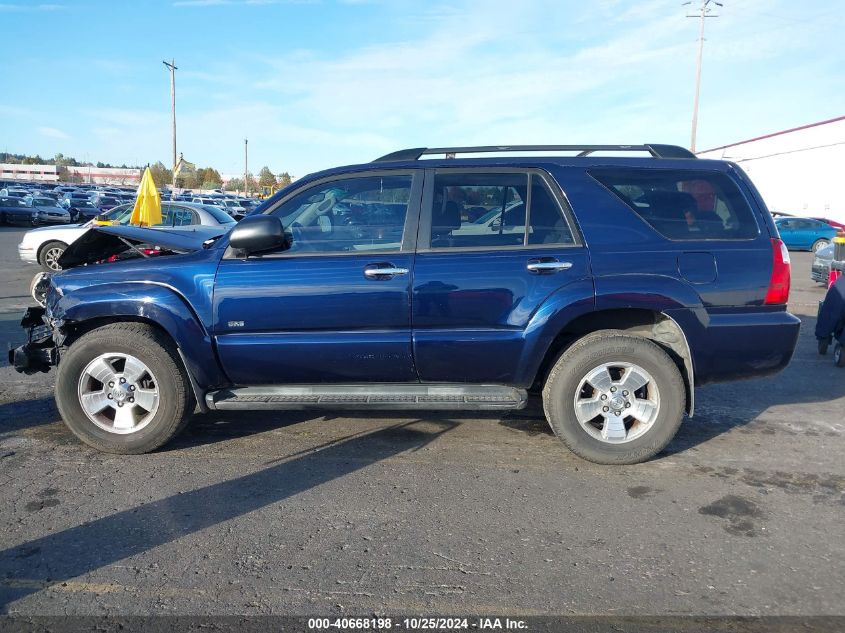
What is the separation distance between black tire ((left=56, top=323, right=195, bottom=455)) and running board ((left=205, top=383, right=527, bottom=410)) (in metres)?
0.24

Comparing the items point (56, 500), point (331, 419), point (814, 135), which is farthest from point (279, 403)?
point (814, 135)

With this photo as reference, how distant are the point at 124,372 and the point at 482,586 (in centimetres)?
268

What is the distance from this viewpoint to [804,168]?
→ 3466cm

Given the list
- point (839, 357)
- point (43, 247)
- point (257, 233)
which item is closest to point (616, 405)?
point (257, 233)

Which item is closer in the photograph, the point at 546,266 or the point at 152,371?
the point at 546,266

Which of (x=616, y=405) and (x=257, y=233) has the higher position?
(x=257, y=233)

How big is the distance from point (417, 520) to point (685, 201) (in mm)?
2610

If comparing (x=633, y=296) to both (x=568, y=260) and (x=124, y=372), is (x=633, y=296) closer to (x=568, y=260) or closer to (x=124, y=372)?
(x=568, y=260)

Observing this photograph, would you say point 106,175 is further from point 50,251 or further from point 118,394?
point 118,394

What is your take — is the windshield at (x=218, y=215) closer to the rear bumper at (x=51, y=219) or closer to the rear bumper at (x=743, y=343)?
the rear bumper at (x=743, y=343)

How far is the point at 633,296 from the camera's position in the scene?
4039mm

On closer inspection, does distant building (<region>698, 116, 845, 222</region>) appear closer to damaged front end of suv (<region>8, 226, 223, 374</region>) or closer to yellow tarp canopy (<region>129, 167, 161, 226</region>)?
yellow tarp canopy (<region>129, 167, 161, 226</region>)

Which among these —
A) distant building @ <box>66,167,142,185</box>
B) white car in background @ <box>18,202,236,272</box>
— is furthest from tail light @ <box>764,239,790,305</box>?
distant building @ <box>66,167,142,185</box>

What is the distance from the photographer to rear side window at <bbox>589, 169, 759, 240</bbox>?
4.18 m
